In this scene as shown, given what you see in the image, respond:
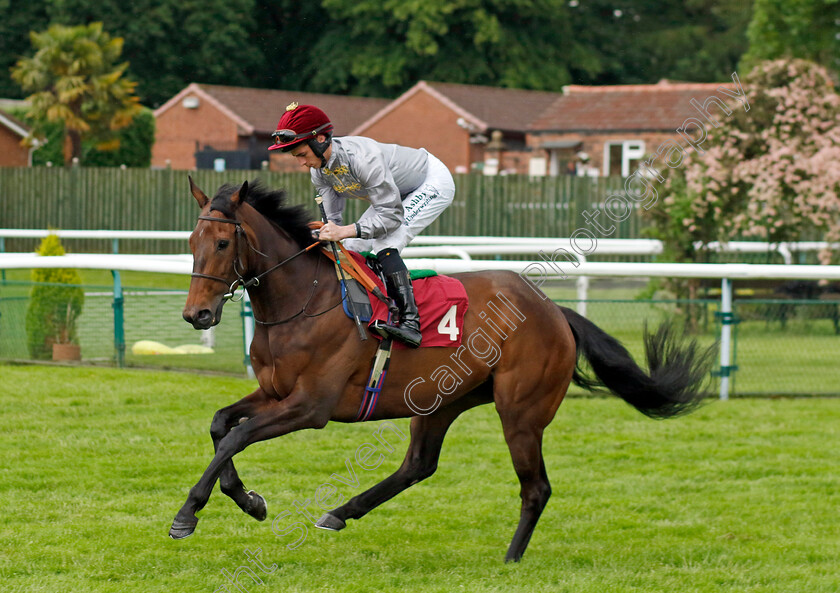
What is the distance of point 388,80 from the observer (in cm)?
3759

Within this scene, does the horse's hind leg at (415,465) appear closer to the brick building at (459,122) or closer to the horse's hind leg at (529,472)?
the horse's hind leg at (529,472)

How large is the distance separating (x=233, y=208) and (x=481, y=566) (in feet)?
5.74

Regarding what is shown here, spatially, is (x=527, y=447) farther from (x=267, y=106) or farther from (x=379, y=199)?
(x=267, y=106)

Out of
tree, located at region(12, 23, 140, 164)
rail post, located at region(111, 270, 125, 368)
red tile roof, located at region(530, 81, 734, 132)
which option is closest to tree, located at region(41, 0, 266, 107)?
tree, located at region(12, 23, 140, 164)

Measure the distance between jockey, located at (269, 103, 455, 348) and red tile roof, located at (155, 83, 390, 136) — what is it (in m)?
27.3

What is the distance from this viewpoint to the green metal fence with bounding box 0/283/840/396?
8914 millimetres

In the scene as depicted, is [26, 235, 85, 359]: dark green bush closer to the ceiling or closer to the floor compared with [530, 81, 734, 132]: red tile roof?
closer to the floor

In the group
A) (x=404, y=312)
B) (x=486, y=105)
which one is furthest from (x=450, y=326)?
(x=486, y=105)

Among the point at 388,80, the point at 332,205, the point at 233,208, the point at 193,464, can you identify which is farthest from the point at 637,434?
the point at 388,80

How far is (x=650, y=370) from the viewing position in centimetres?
543

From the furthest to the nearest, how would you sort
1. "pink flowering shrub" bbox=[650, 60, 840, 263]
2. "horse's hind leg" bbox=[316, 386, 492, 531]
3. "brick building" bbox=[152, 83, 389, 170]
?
"brick building" bbox=[152, 83, 389, 170], "pink flowering shrub" bbox=[650, 60, 840, 263], "horse's hind leg" bbox=[316, 386, 492, 531]

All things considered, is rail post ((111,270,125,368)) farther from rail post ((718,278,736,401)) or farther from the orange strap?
the orange strap

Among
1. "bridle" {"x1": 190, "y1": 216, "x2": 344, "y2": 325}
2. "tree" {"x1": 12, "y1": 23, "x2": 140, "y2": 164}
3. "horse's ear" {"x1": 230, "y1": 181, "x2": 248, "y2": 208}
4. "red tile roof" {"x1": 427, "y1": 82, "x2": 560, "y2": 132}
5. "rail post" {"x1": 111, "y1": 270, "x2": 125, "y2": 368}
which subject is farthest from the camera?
"red tile roof" {"x1": 427, "y1": 82, "x2": 560, "y2": 132}

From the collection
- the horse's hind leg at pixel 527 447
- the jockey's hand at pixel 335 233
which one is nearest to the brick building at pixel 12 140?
the jockey's hand at pixel 335 233
